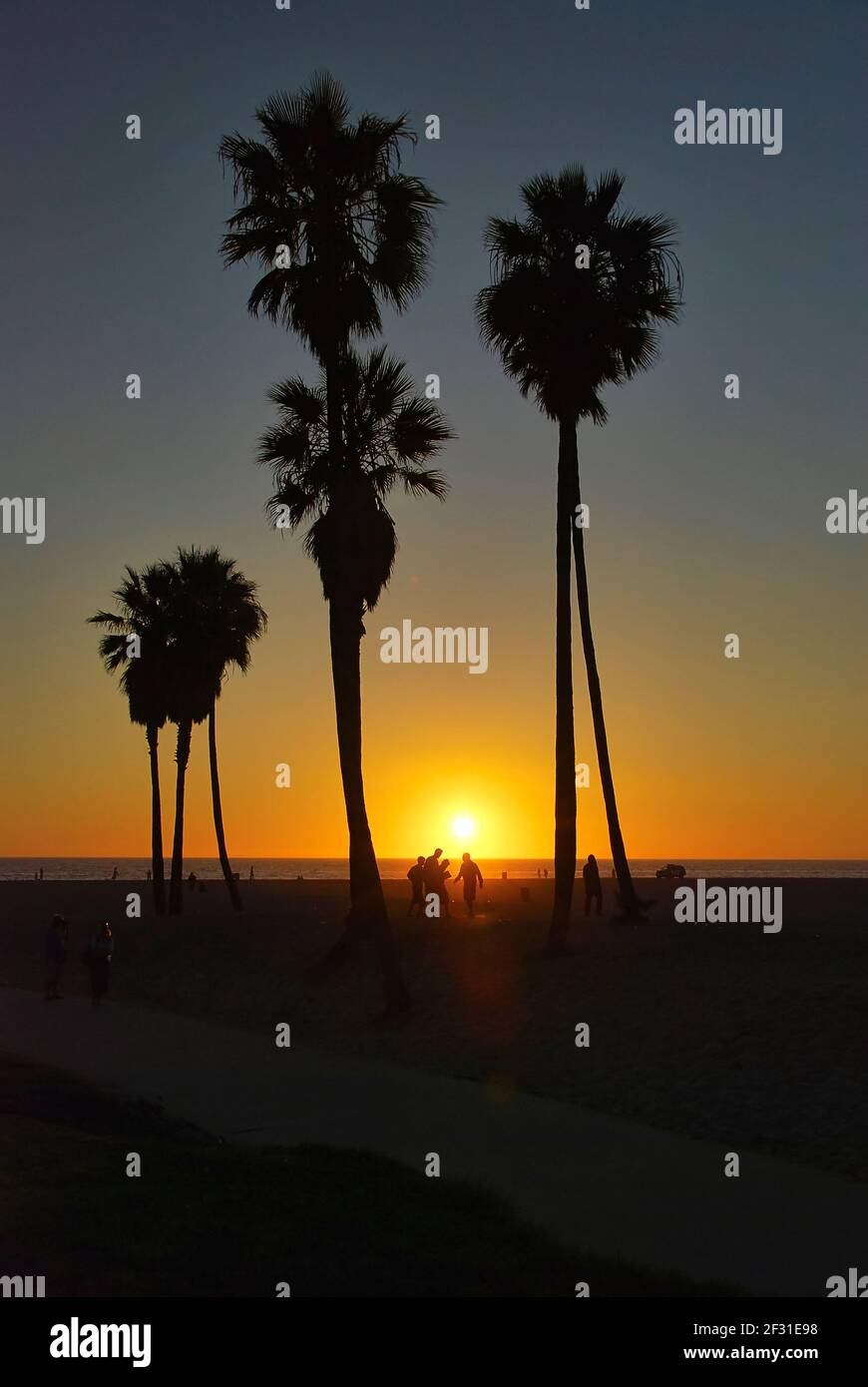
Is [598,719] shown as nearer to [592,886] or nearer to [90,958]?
[592,886]

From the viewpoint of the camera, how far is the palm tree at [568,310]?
29656 millimetres

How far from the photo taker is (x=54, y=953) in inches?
1177

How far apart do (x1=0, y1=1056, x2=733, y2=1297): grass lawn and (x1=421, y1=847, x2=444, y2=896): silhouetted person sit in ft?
72.3

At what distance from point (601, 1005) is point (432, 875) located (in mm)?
13077

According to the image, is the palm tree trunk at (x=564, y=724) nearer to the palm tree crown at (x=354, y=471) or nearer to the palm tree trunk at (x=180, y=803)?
the palm tree crown at (x=354, y=471)

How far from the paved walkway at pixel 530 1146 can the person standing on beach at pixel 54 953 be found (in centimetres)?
461

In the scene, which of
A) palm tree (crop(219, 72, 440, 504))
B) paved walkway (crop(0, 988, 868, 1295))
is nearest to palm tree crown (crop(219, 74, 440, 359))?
palm tree (crop(219, 72, 440, 504))

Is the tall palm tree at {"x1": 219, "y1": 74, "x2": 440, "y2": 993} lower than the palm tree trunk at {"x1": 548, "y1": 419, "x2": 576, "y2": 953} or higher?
higher

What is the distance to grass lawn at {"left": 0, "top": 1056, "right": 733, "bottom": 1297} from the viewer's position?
9469 millimetres
